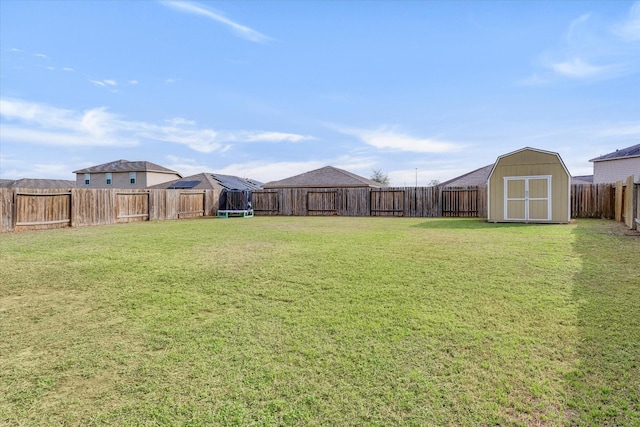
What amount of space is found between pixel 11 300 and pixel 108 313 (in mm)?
1475

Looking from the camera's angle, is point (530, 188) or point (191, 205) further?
point (191, 205)

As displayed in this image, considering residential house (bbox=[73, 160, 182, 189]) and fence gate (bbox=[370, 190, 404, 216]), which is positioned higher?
residential house (bbox=[73, 160, 182, 189])

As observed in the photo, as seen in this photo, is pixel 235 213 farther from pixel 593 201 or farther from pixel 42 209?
pixel 593 201

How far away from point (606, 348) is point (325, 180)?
83.9 feet

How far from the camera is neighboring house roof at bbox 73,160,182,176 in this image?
36.7 m

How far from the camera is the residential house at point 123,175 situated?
1441 inches

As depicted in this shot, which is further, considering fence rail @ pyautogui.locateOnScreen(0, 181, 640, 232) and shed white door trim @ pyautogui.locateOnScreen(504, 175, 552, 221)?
shed white door trim @ pyautogui.locateOnScreen(504, 175, 552, 221)

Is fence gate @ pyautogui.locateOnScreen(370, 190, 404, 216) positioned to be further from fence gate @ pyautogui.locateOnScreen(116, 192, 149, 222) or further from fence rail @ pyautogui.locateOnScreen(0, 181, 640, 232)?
fence gate @ pyautogui.locateOnScreen(116, 192, 149, 222)

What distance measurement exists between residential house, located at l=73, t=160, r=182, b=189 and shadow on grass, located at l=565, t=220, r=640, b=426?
38.1m

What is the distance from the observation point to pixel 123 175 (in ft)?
123

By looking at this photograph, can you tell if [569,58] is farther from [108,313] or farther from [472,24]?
[108,313]

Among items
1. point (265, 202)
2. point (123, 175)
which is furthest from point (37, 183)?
point (265, 202)

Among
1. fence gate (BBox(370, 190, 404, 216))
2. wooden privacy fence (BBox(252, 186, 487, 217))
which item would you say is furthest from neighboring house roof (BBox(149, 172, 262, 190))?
fence gate (BBox(370, 190, 404, 216))

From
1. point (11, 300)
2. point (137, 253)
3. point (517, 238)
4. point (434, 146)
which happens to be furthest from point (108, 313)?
point (434, 146)
